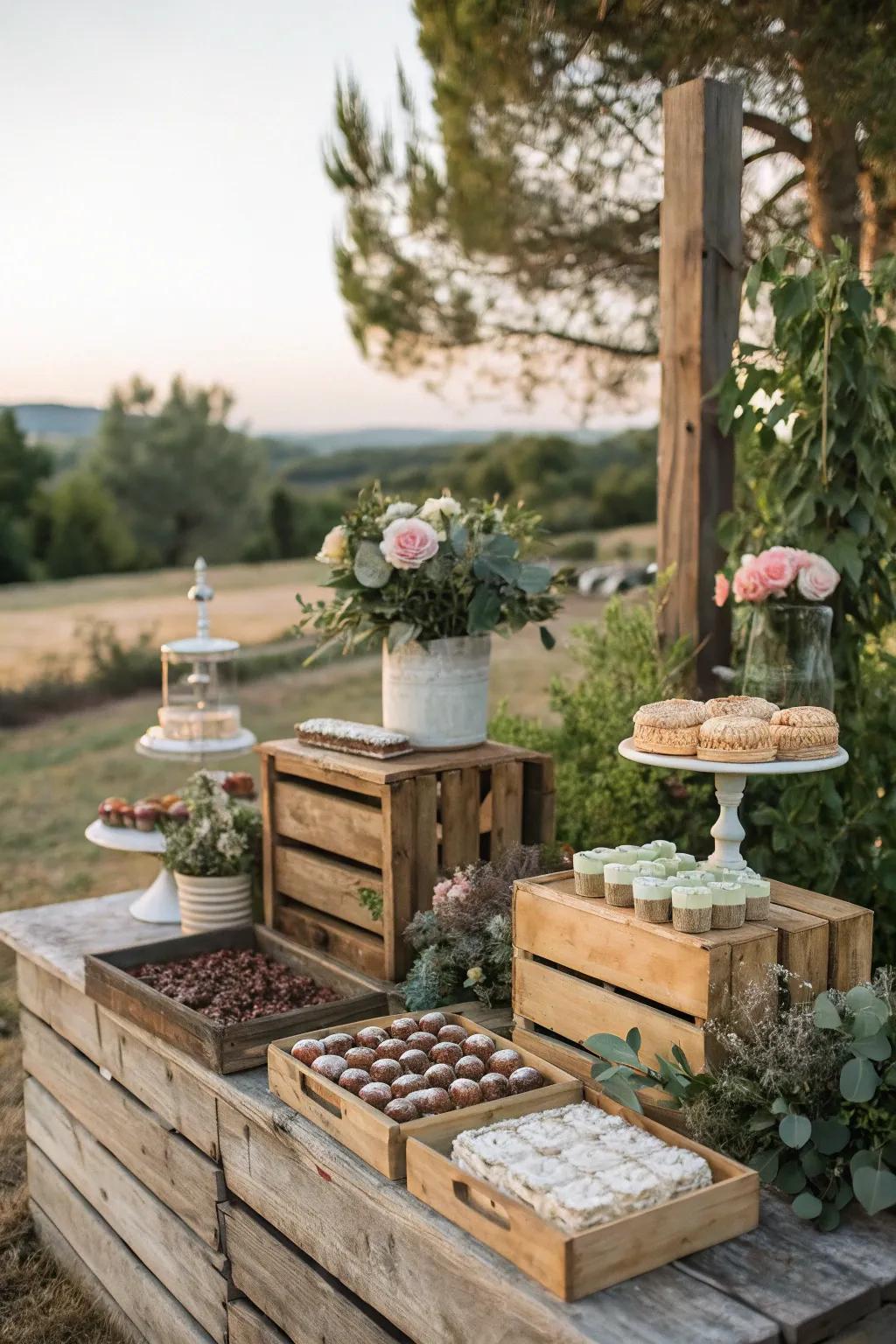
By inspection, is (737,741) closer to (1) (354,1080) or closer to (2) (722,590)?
(1) (354,1080)

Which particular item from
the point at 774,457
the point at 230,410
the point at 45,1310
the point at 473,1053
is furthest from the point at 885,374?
the point at 230,410

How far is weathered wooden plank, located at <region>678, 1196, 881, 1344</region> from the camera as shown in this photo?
1.30m

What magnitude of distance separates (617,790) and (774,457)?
90 cm

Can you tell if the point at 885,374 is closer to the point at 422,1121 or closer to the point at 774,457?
the point at 774,457

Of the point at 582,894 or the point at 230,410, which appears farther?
the point at 230,410

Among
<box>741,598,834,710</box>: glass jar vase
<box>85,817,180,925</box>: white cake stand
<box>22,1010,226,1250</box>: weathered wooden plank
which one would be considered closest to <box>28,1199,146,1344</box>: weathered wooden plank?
<box>22,1010,226,1250</box>: weathered wooden plank

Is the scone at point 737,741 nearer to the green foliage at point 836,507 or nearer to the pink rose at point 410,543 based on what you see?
the pink rose at point 410,543

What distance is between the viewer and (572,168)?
16.1 ft

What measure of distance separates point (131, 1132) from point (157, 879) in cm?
69

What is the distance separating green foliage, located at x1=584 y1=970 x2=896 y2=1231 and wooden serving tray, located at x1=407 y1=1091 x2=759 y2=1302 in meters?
0.08

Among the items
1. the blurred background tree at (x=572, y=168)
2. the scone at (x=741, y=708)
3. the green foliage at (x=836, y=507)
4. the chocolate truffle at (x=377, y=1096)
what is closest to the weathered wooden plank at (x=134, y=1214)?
the chocolate truffle at (x=377, y=1096)

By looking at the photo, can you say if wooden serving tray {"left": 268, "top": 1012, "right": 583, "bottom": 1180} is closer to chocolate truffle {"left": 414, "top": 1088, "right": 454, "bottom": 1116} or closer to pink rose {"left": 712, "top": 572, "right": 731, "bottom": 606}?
chocolate truffle {"left": 414, "top": 1088, "right": 454, "bottom": 1116}

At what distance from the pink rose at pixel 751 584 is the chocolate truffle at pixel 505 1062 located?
3.96 ft

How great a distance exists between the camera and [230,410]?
358 inches
